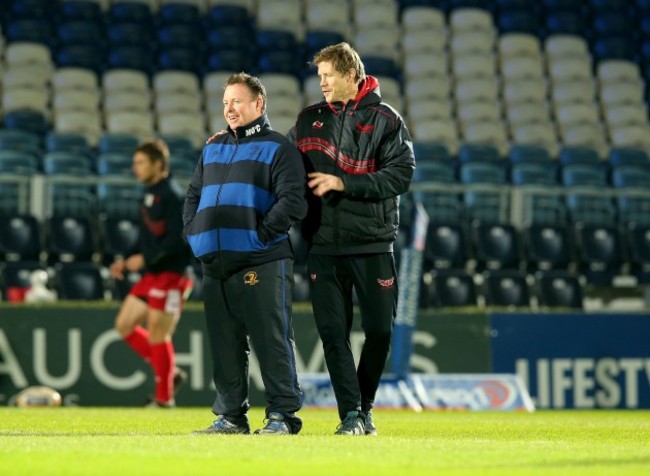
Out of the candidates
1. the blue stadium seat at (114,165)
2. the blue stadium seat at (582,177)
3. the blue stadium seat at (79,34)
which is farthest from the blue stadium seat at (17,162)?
the blue stadium seat at (582,177)

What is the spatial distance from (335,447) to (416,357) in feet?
22.6

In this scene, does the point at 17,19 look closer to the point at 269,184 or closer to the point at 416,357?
the point at 416,357

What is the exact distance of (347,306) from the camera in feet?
24.0

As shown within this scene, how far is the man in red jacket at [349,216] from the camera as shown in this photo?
7.15 m

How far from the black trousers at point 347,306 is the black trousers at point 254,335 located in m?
0.21

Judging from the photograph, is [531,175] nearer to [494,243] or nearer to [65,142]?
[494,243]

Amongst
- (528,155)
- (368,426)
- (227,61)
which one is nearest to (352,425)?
(368,426)

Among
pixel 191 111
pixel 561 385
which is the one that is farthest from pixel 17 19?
pixel 561 385

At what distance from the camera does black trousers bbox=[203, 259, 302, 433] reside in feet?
22.8

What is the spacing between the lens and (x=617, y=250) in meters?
16.5

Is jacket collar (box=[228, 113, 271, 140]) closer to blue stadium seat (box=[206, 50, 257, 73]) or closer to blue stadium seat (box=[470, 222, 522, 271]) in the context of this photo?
blue stadium seat (box=[470, 222, 522, 271])

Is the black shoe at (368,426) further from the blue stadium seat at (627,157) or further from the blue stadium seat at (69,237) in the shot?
the blue stadium seat at (627,157)

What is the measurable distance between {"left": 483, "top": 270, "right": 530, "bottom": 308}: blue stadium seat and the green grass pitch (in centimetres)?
609

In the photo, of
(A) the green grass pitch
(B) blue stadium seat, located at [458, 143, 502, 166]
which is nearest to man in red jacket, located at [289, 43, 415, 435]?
→ (A) the green grass pitch
